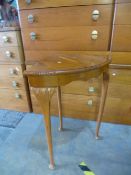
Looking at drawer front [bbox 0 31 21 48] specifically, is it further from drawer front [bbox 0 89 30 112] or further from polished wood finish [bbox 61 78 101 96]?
polished wood finish [bbox 61 78 101 96]

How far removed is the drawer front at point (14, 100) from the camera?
5.25 feet

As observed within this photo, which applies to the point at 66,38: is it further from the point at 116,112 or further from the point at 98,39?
the point at 116,112

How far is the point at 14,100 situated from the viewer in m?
1.66

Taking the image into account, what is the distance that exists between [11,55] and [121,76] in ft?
3.24

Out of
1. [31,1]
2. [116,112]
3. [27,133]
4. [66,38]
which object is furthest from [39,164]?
[31,1]

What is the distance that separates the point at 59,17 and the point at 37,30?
21cm

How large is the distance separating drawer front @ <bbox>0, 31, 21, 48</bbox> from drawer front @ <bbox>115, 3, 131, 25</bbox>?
808mm

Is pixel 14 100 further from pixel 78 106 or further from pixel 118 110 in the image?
pixel 118 110

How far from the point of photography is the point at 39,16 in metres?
1.18

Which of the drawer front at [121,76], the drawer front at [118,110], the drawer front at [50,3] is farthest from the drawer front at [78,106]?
the drawer front at [50,3]

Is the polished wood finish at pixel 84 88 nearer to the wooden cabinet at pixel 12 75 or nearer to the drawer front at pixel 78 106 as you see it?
the drawer front at pixel 78 106

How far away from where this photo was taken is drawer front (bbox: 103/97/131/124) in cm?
135

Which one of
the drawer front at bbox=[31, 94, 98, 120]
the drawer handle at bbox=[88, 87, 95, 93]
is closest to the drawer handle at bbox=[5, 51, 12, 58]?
the drawer front at bbox=[31, 94, 98, 120]

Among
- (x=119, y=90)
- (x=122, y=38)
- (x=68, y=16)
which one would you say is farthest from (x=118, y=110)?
(x=68, y=16)
